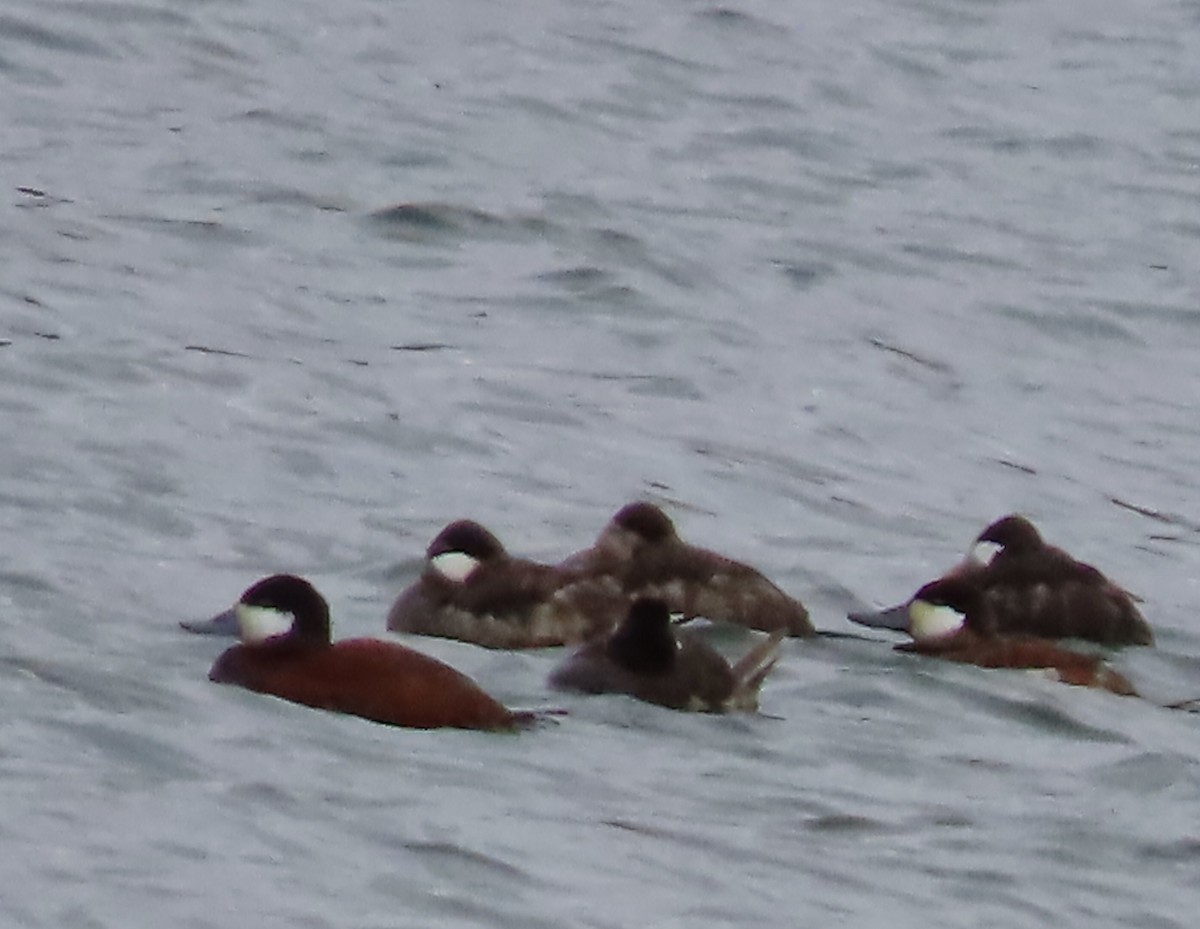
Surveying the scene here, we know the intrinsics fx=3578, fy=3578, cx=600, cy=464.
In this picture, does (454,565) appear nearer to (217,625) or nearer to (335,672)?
(217,625)

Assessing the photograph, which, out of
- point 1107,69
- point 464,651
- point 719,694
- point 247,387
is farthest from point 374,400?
point 1107,69

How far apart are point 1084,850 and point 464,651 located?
220cm

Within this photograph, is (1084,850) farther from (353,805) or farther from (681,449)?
(681,449)

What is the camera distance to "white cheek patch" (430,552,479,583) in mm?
10250

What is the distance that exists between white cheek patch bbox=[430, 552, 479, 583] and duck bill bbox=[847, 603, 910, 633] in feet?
3.95

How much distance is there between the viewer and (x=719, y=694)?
30.9 feet

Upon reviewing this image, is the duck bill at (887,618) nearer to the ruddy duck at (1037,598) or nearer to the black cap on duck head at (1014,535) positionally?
the ruddy duck at (1037,598)

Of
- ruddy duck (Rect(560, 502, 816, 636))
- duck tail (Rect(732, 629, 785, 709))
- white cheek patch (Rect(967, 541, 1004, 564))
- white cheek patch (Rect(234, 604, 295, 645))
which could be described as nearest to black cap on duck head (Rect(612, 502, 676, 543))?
ruddy duck (Rect(560, 502, 816, 636))

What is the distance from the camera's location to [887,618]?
10.7 m

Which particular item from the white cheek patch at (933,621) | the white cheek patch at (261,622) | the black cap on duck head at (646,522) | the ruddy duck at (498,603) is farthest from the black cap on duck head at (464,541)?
the white cheek patch at (933,621)

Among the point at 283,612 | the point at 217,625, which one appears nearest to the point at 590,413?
the point at 217,625

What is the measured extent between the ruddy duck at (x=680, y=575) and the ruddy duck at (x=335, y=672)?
4.60 ft

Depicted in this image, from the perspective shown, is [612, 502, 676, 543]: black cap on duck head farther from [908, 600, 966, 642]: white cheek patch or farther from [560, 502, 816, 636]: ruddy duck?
[908, 600, 966, 642]: white cheek patch

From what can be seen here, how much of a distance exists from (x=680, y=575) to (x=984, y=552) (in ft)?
3.71
